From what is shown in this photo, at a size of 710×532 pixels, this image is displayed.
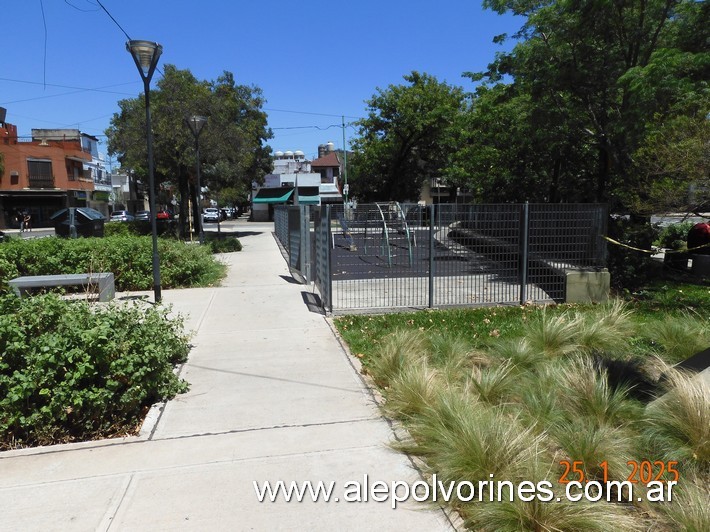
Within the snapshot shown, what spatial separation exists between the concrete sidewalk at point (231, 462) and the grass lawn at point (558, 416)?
1.02 feet

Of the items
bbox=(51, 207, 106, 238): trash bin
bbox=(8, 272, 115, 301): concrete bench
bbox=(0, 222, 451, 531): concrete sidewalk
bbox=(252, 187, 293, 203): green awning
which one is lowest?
bbox=(0, 222, 451, 531): concrete sidewalk

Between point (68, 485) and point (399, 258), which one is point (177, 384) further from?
point (399, 258)

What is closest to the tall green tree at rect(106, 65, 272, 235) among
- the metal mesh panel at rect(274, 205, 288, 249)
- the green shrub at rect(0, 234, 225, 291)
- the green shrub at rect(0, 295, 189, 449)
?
the metal mesh panel at rect(274, 205, 288, 249)

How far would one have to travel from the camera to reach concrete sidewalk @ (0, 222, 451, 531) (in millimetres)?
3236

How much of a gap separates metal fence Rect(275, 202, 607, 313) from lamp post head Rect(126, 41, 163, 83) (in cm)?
387

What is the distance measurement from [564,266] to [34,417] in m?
8.17

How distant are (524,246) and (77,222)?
16.1 meters

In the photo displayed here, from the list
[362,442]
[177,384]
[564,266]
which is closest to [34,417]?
[177,384]

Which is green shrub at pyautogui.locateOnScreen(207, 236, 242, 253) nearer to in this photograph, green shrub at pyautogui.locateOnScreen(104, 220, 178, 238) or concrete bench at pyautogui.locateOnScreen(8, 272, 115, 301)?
green shrub at pyautogui.locateOnScreen(104, 220, 178, 238)

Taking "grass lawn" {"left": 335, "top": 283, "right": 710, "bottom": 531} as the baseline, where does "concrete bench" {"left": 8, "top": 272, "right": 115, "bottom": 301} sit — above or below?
above

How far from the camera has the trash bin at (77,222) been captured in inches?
747

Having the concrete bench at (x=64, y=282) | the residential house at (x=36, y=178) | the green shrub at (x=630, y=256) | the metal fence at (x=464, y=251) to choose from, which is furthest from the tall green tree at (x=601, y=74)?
the residential house at (x=36, y=178)

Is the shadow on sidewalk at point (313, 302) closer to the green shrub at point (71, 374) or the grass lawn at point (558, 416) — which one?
the grass lawn at point (558, 416)
